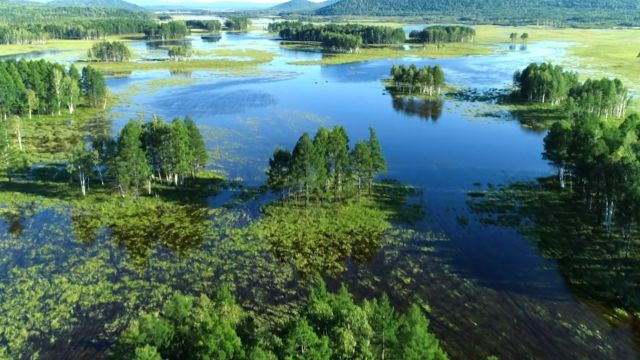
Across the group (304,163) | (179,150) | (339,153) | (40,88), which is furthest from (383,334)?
(40,88)

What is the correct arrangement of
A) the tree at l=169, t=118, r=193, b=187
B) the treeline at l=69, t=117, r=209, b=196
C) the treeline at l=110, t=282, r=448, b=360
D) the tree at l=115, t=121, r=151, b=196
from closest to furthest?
the treeline at l=110, t=282, r=448, b=360 < the tree at l=115, t=121, r=151, b=196 < the treeline at l=69, t=117, r=209, b=196 < the tree at l=169, t=118, r=193, b=187

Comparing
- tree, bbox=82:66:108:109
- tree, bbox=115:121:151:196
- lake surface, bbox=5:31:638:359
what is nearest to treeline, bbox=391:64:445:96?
lake surface, bbox=5:31:638:359

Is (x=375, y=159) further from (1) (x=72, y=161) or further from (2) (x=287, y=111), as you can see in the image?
(2) (x=287, y=111)

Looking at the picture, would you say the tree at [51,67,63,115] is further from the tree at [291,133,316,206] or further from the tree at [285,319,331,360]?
the tree at [285,319,331,360]

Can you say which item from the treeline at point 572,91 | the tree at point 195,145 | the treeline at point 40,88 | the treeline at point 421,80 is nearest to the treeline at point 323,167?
the tree at point 195,145

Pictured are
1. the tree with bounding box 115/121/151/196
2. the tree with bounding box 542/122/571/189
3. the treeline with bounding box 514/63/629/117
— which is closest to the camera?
the tree with bounding box 115/121/151/196

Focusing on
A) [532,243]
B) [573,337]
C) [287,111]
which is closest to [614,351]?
[573,337]
